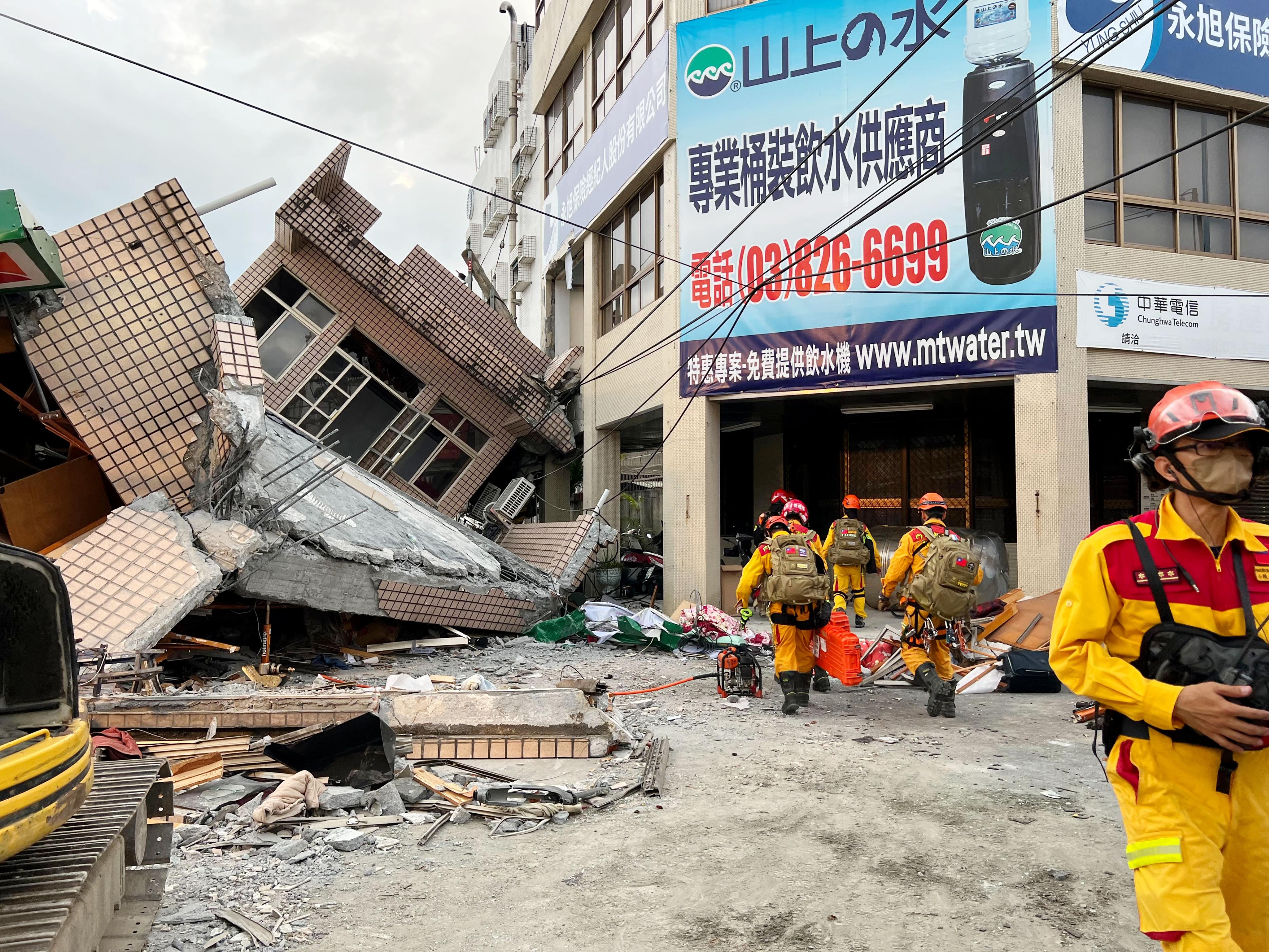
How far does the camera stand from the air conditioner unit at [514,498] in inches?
645

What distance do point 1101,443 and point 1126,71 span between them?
618 cm

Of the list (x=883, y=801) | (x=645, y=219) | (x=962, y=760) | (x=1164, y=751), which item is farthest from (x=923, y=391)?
(x=1164, y=751)

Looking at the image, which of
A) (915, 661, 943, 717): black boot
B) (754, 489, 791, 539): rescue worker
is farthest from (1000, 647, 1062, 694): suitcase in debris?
(754, 489, 791, 539): rescue worker

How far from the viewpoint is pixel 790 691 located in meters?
7.47

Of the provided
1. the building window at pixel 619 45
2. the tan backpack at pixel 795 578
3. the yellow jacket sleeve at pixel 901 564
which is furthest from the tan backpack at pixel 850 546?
the building window at pixel 619 45

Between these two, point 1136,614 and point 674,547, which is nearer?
point 1136,614

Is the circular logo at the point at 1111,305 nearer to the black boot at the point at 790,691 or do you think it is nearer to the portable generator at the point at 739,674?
the portable generator at the point at 739,674

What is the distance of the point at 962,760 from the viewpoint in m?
5.90

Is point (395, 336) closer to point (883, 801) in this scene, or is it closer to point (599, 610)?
point (599, 610)

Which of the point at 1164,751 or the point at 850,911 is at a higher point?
the point at 1164,751

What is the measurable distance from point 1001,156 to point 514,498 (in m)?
9.92

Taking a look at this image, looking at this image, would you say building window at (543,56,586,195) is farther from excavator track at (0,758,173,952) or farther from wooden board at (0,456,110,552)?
excavator track at (0,758,173,952)

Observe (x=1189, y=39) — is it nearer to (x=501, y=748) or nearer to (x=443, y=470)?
(x=501, y=748)

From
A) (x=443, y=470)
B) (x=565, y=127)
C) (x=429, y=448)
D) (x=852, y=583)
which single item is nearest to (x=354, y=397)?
(x=429, y=448)
